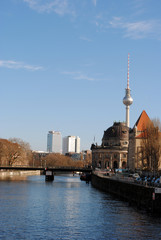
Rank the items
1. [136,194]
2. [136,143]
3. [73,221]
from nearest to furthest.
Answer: [73,221] → [136,194] → [136,143]

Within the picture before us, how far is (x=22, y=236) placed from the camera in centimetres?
3991

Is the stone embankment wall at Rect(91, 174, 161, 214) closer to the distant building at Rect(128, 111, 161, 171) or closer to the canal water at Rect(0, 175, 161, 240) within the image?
the canal water at Rect(0, 175, 161, 240)

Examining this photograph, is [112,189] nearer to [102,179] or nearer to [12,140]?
[102,179]

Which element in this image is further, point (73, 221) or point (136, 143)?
point (136, 143)

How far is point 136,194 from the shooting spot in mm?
64688

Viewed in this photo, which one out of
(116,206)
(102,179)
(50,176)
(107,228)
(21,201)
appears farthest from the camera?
(50,176)

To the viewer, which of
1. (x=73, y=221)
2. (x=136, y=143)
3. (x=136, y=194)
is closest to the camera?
(x=73, y=221)

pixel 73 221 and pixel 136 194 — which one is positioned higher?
pixel 136 194

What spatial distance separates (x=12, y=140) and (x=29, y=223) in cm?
14511

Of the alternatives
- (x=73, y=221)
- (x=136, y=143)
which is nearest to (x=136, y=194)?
(x=73, y=221)

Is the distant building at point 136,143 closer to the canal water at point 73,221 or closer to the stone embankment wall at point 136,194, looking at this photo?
the stone embankment wall at point 136,194

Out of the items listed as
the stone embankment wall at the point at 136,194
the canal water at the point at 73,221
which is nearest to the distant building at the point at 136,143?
the stone embankment wall at the point at 136,194

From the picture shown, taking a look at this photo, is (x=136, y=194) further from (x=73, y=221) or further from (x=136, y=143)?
(x=136, y=143)

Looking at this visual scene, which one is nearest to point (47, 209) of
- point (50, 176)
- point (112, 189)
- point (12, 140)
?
point (112, 189)
